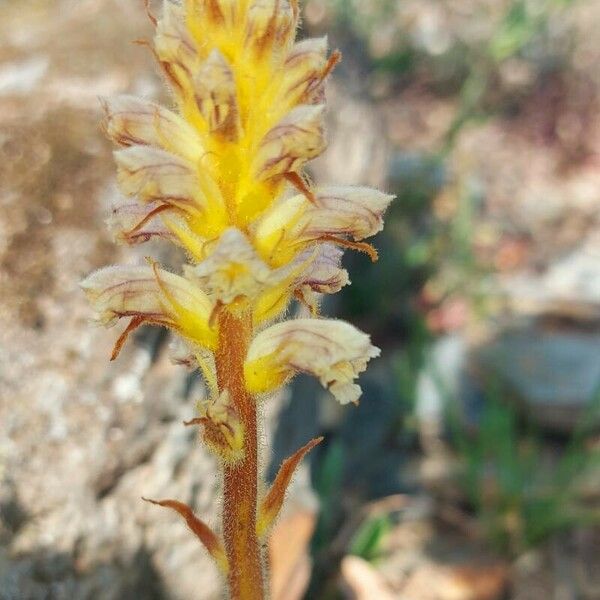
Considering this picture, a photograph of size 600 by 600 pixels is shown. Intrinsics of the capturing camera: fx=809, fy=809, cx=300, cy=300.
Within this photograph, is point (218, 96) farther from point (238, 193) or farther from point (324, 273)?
point (324, 273)

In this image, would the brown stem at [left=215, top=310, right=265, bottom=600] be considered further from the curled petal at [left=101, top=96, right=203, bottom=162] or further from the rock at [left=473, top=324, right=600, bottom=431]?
the rock at [left=473, top=324, right=600, bottom=431]

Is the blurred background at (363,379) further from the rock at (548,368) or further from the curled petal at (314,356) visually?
the curled petal at (314,356)

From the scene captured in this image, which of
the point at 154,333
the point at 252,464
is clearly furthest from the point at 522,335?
the point at 252,464

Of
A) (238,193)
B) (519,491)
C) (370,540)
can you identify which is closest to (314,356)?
(238,193)

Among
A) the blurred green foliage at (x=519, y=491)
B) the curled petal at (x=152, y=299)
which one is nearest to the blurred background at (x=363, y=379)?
the blurred green foliage at (x=519, y=491)

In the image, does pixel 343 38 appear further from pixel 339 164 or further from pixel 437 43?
pixel 437 43

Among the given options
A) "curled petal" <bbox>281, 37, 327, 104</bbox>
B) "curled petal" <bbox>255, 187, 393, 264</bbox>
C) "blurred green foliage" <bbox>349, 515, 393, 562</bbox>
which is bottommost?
"blurred green foliage" <bbox>349, 515, 393, 562</bbox>

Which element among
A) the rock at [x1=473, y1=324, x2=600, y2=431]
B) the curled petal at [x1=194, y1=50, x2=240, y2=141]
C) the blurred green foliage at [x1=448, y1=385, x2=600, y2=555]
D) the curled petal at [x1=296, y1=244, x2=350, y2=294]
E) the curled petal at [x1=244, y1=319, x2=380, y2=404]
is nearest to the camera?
the curled petal at [x1=194, y1=50, x2=240, y2=141]

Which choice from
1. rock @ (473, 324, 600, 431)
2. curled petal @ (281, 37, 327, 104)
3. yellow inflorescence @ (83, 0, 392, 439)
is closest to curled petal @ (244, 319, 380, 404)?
yellow inflorescence @ (83, 0, 392, 439)
